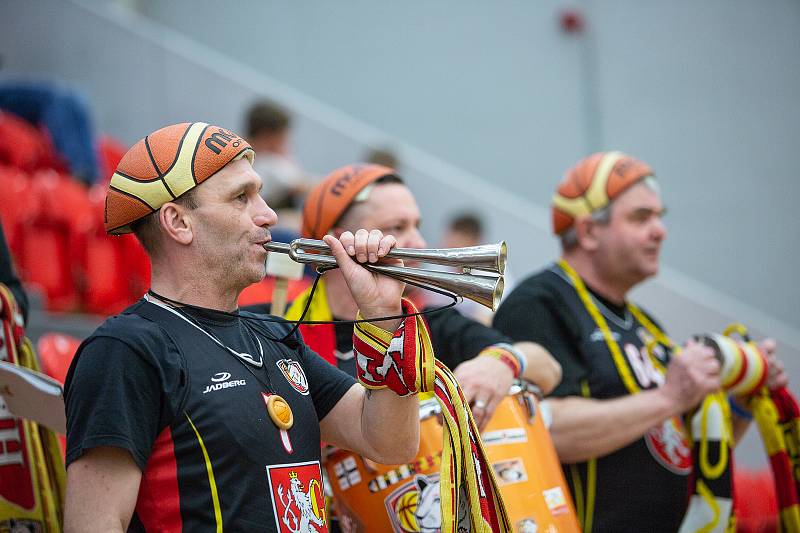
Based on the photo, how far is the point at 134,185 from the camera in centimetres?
231

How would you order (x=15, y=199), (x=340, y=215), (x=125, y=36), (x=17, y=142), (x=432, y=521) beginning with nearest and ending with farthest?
(x=432, y=521)
(x=340, y=215)
(x=15, y=199)
(x=17, y=142)
(x=125, y=36)

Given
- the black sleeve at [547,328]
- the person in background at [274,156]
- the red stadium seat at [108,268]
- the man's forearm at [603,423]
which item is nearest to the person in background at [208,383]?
the man's forearm at [603,423]

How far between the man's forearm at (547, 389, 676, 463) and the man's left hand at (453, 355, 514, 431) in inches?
24.9

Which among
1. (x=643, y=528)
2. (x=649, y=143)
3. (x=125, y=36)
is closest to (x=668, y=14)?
(x=649, y=143)

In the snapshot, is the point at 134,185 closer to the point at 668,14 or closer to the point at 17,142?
the point at 17,142

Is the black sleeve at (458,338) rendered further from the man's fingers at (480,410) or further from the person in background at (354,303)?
the man's fingers at (480,410)

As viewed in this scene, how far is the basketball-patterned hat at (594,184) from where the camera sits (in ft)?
13.5

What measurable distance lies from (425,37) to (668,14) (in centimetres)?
247

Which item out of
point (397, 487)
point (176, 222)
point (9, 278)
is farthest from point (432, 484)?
point (9, 278)

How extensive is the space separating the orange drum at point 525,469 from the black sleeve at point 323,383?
542 millimetres

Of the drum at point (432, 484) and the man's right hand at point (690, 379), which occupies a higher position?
the man's right hand at point (690, 379)

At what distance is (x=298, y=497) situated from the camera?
7.30 ft

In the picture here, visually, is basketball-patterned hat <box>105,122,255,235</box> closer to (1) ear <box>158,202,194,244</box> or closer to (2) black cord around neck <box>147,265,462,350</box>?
(1) ear <box>158,202,194,244</box>

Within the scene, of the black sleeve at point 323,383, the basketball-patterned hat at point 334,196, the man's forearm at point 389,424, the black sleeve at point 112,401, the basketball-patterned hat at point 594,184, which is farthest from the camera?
the basketball-patterned hat at point 594,184
